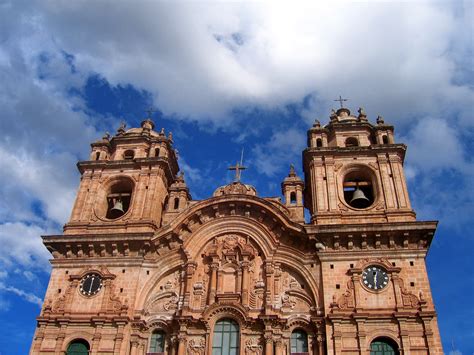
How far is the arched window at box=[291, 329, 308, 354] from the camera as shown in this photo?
2256 cm

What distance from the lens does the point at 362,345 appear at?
21562mm

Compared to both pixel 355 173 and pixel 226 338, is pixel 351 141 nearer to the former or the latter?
pixel 355 173

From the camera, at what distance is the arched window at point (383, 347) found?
21562 mm

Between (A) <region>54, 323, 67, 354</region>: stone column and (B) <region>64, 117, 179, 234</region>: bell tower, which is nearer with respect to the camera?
(A) <region>54, 323, 67, 354</region>: stone column

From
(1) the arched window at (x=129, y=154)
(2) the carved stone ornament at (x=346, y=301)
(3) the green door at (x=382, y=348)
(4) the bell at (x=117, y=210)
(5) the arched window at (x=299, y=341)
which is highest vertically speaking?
(1) the arched window at (x=129, y=154)

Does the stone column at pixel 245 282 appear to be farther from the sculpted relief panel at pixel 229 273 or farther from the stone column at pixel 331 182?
the stone column at pixel 331 182

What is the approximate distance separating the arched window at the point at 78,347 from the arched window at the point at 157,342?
111 inches

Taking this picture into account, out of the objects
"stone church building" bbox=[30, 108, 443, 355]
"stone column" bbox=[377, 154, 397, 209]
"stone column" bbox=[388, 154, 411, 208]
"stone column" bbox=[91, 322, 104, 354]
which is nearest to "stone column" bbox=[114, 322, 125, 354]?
"stone church building" bbox=[30, 108, 443, 355]

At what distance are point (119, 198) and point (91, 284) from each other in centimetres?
590

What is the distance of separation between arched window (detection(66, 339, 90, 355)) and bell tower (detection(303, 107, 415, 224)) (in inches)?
477

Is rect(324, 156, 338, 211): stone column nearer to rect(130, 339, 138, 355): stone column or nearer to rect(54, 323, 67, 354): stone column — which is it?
rect(130, 339, 138, 355): stone column

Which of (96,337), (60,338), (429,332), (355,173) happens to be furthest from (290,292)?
(60,338)

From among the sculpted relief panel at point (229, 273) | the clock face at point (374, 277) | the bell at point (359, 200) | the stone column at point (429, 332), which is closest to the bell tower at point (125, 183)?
the sculpted relief panel at point (229, 273)

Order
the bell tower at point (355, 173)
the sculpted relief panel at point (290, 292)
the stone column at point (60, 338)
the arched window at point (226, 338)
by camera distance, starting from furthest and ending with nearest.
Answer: the bell tower at point (355, 173) → the sculpted relief panel at point (290, 292) → the stone column at point (60, 338) → the arched window at point (226, 338)
